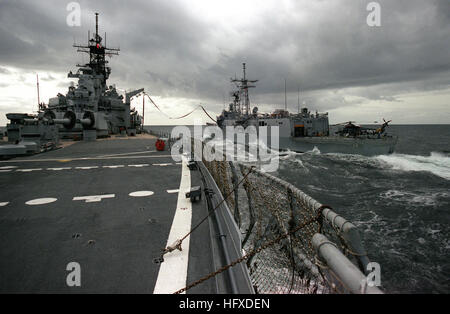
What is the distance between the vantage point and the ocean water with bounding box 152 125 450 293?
6.71 meters

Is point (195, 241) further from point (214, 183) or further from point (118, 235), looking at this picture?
point (214, 183)

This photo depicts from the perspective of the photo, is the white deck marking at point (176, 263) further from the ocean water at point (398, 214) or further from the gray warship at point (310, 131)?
the gray warship at point (310, 131)

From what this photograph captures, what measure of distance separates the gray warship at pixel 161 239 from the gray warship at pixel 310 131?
32.9m

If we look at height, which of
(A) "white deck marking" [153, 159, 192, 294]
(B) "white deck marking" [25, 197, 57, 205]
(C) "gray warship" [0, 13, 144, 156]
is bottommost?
(A) "white deck marking" [153, 159, 192, 294]

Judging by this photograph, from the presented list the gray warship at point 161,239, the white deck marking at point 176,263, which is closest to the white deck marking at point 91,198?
the gray warship at point 161,239

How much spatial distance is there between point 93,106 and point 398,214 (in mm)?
35505

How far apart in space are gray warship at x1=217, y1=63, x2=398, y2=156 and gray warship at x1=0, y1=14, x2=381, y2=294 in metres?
32.9

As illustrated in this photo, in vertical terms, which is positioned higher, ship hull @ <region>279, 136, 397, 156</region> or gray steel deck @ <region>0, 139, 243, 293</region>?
ship hull @ <region>279, 136, 397, 156</region>

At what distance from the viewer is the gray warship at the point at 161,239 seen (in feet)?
8.04

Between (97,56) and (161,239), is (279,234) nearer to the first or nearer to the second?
(161,239)

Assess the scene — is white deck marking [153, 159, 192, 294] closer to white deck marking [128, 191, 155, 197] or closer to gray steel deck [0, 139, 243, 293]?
gray steel deck [0, 139, 243, 293]

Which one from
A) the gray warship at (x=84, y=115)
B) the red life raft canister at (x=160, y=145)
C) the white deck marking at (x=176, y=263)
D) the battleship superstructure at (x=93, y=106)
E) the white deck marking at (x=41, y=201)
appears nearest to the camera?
the white deck marking at (x=176, y=263)

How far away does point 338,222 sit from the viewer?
196cm

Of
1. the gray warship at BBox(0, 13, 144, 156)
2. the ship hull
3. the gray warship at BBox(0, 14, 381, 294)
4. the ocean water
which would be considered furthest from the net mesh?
the ship hull
